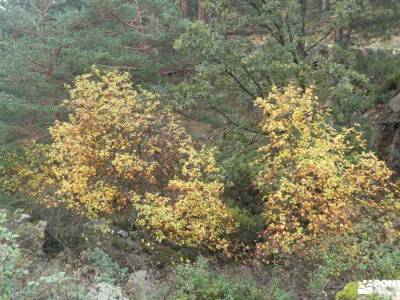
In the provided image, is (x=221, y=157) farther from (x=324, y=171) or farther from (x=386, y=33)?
(x=386, y=33)

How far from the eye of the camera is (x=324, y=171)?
358 inches

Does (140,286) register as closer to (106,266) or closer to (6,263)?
(106,266)

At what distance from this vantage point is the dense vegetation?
793 cm

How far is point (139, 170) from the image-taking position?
12383 mm

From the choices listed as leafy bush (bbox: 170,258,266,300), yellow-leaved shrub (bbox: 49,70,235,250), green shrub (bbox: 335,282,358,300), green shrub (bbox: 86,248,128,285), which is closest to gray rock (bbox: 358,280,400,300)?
green shrub (bbox: 335,282,358,300)

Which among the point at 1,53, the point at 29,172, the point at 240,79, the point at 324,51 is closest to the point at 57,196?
the point at 29,172

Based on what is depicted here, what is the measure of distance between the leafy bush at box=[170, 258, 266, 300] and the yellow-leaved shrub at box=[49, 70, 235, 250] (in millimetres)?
2781

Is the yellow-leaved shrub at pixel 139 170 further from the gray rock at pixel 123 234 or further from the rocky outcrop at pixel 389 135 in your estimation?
the rocky outcrop at pixel 389 135

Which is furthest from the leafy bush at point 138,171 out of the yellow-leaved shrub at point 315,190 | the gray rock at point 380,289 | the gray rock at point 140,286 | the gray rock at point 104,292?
the gray rock at point 380,289

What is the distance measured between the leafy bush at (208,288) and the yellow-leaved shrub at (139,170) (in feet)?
9.12

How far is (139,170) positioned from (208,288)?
536 cm

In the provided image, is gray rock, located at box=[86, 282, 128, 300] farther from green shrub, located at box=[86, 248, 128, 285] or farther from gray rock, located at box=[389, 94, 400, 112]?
gray rock, located at box=[389, 94, 400, 112]

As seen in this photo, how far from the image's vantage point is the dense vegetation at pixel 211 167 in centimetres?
793

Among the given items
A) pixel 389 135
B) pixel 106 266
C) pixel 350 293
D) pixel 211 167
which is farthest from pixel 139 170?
pixel 350 293
